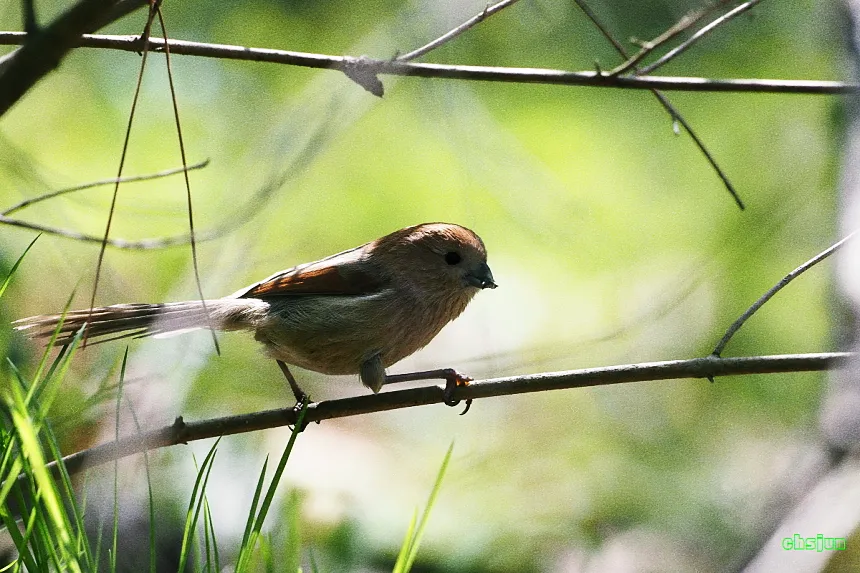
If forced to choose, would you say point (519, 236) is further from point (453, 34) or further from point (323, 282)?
point (453, 34)

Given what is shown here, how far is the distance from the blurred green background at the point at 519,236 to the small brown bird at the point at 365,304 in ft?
1.64

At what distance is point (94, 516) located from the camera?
3842 mm

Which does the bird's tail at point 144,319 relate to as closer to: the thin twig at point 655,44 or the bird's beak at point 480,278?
the bird's beak at point 480,278

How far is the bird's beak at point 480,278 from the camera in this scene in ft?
13.3

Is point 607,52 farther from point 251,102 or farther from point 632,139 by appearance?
point 251,102

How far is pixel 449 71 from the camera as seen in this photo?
2.45 m

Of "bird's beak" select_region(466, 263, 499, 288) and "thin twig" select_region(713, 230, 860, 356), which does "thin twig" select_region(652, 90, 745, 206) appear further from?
"bird's beak" select_region(466, 263, 499, 288)

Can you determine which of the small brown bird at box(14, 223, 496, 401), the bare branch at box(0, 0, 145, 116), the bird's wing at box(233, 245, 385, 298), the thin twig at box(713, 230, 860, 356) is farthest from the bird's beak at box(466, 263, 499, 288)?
the bare branch at box(0, 0, 145, 116)

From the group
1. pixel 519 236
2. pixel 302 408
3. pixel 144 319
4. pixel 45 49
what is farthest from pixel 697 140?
pixel 519 236

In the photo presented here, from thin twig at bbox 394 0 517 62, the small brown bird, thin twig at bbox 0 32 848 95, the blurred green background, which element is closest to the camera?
thin twig at bbox 0 32 848 95

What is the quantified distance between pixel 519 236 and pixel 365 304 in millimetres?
1845

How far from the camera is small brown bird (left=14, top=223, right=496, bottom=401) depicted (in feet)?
12.8

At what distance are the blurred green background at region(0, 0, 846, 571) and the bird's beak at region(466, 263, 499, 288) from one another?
0.53 meters
